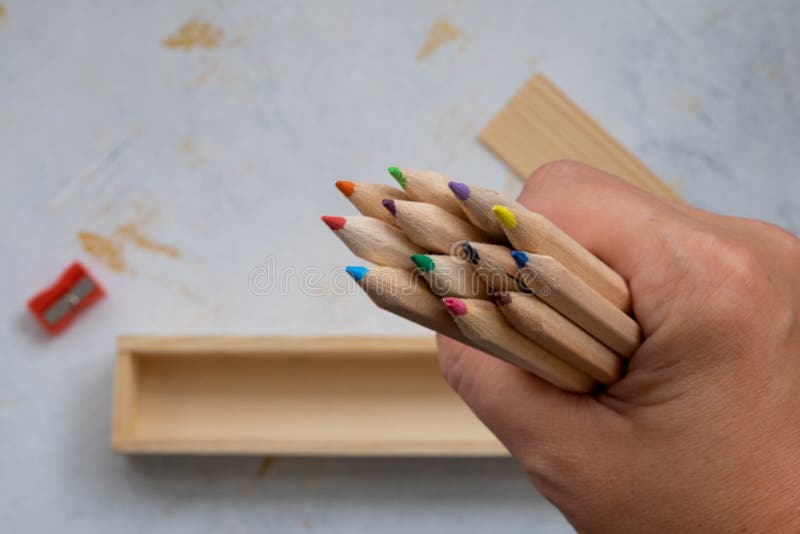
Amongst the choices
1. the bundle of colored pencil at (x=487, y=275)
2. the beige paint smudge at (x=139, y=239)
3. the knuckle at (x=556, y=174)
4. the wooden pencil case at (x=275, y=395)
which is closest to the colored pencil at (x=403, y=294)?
the bundle of colored pencil at (x=487, y=275)

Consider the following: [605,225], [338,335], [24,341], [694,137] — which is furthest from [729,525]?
[24,341]

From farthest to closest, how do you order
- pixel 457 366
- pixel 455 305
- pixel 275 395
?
pixel 275 395 → pixel 457 366 → pixel 455 305

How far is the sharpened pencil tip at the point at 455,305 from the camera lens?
0.95 ft

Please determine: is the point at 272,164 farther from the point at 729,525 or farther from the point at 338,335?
the point at 729,525

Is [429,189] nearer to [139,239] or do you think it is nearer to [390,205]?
[390,205]

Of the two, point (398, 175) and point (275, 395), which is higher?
point (398, 175)

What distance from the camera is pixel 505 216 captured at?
0.30 metres

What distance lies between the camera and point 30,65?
0.80 m

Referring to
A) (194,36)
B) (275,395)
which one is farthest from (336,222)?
(194,36)

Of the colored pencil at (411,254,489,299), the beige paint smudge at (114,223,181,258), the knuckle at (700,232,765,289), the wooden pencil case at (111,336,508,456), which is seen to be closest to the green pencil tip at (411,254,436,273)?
the colored pencil at (411,254,489,299)

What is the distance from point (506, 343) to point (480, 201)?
2.1 inches

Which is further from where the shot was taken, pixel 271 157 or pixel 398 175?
pixel 271 157

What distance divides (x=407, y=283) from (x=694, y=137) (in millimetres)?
566

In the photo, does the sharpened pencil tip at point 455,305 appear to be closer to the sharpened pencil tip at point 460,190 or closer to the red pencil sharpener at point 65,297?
the sharpened pencil tip at point 460,190
